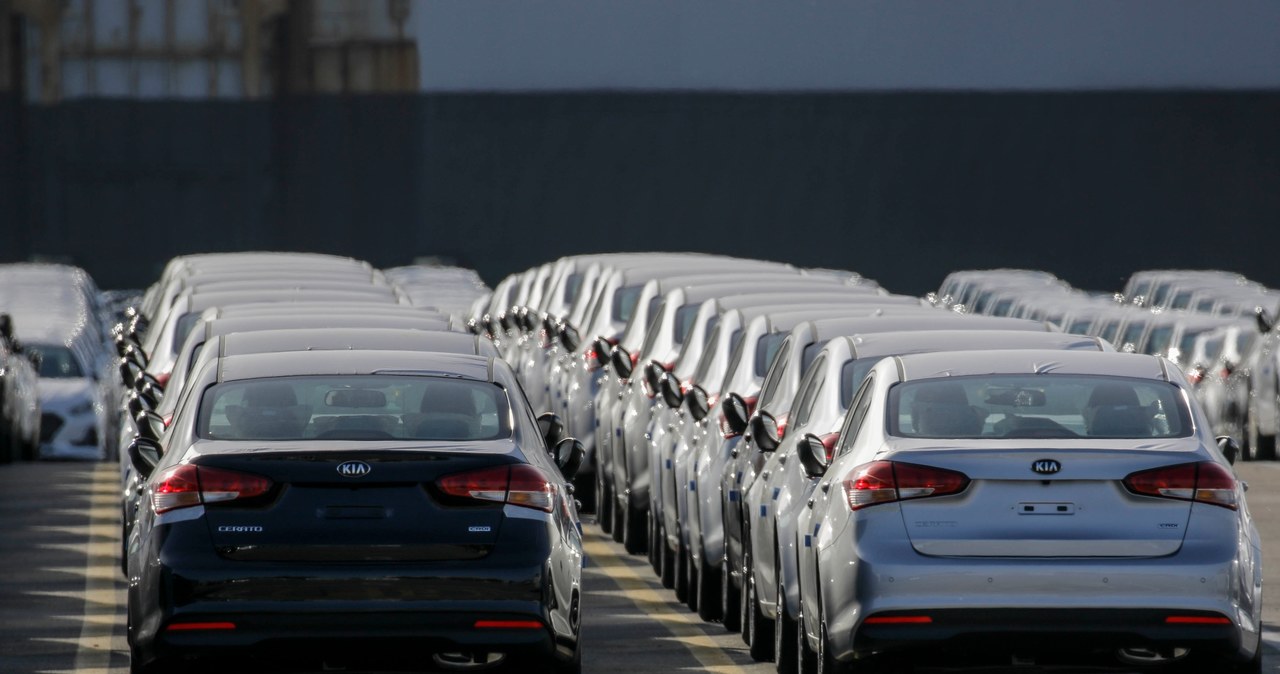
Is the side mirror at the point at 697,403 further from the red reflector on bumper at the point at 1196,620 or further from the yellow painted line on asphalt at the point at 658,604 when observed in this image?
the red reflector on bumper at the point at 1196,620

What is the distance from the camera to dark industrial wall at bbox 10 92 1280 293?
59.7 metres

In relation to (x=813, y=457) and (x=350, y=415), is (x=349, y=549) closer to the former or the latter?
(x=350, y=415)

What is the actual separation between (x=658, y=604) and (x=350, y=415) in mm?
4364

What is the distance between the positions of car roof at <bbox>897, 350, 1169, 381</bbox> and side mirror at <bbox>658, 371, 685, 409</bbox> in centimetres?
432

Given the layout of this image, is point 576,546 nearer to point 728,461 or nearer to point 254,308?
point 728,461

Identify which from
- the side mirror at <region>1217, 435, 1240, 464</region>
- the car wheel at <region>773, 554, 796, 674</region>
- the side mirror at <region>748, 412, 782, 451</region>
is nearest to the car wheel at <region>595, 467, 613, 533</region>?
the side mirror at <region>748, 412, 782, 451</region>

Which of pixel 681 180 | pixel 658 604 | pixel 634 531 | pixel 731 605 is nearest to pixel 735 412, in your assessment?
pixel 731 605

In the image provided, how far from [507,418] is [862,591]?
A: 5.60 ft

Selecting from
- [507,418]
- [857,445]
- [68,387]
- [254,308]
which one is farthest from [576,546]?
[68,387]

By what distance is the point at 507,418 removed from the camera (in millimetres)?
10406

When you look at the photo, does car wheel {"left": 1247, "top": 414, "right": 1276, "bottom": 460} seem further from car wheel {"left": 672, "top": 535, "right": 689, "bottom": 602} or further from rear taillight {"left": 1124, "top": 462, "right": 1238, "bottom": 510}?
rear taillight {"left": 1124, "top": 462, "right": 1238, "bottom": 510}

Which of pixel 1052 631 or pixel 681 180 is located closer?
pixel 1052 631

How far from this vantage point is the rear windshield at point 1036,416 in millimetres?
9727

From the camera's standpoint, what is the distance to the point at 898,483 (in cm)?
940
